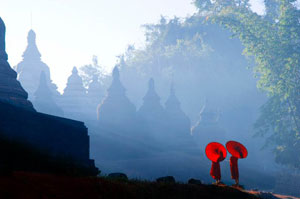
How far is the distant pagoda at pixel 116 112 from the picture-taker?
120 ft

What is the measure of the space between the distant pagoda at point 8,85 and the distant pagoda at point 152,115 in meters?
24.3

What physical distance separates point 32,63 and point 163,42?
2842 centimetres

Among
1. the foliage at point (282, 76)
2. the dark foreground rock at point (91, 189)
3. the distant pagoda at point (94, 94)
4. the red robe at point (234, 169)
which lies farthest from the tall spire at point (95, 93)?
the dark foreground rock at point (91, 189)

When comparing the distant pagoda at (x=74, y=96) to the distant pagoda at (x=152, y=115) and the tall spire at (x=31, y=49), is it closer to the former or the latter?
the tall spire at (x=31, y=49)

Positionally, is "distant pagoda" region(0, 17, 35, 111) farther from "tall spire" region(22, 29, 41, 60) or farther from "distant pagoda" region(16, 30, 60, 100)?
"tall spire" region(22, 29, 41, 60)

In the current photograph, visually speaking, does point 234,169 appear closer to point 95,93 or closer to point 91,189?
point 91,189

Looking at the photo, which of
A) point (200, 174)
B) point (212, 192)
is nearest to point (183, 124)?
point (200, 174)

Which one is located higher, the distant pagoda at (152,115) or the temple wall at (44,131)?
the distant pagoda at (152,115)

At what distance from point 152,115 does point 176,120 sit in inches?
111

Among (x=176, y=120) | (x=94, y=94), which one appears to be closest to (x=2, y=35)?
(x=176, y=120)

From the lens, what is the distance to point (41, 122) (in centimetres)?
882

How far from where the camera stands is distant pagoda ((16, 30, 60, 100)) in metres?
44.8

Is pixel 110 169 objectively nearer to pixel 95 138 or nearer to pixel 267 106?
pixel 95 138

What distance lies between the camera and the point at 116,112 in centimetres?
3688
